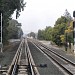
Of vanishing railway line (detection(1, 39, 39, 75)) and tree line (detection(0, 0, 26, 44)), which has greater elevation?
tree line (detection(0, 0, 26, 44))

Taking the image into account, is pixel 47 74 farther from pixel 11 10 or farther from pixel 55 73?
pixel 11 10

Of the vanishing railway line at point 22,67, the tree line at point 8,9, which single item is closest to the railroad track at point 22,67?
the vanishing railway line at point 22,67

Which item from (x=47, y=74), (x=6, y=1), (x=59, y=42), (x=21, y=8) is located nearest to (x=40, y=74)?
(x=47, y=74)

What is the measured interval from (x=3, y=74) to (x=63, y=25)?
186 feet

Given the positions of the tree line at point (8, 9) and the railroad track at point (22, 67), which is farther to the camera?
the tree line at point (8, 9)

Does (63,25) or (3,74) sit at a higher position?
(63,25)

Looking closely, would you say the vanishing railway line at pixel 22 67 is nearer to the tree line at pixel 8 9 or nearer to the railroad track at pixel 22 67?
the railroad track at pixel 22 67

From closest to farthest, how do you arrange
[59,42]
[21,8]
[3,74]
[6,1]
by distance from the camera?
[3,74], [6,1], [21,8], [59,42]

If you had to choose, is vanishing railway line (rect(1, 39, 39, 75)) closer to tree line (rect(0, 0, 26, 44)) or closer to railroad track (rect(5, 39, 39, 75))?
railroad track (rect(5, 39, 39, 75))

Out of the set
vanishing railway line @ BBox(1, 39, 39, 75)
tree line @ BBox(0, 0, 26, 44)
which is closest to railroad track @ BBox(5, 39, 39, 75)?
vanishing railway line @ BBox(1, 39, 39, 75)

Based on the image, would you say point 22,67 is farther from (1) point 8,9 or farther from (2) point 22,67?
(1) point 8,9

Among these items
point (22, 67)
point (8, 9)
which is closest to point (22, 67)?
point (22, 67)

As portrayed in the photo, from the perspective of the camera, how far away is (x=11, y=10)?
64.4m

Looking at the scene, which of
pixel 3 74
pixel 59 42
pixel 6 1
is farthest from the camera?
pixel 59 42
